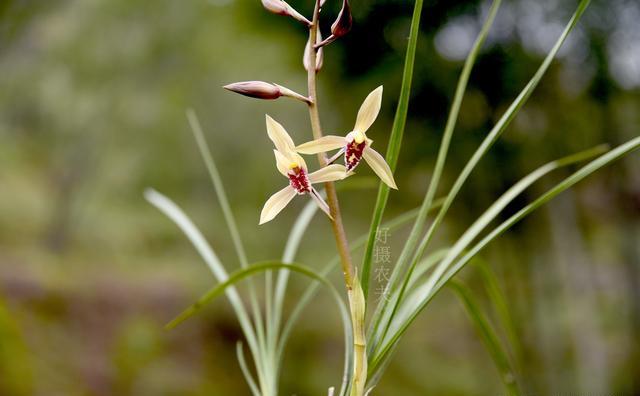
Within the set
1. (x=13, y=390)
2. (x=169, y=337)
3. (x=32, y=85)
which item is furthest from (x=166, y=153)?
(x=13, y=390)

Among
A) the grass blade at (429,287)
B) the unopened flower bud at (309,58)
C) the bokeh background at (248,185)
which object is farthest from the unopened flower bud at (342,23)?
the bokeh background at (248,185)

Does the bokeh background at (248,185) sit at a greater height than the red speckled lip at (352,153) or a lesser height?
greater

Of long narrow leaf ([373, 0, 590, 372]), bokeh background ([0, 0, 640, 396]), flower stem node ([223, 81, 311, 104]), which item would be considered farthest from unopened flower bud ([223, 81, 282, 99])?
bokeh background ([0, 0, 640, 396])

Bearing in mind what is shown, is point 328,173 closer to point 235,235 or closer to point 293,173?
point 293,173

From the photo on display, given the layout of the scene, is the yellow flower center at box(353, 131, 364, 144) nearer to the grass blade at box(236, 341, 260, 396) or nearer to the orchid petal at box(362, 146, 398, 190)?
the orchid petal at box(362, 146, 398, 190)

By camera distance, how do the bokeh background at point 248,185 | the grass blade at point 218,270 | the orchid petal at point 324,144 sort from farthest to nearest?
the bokeh background at point 248,185
the grass blade at point 218,270
the orchid petal at point 324,144

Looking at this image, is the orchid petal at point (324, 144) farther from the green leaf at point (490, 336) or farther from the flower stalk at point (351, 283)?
the green leaf at point (490, 336)

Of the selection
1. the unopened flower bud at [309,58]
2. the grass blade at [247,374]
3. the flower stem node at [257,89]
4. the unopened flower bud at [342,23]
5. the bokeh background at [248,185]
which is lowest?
the grass blade at [247,374]
